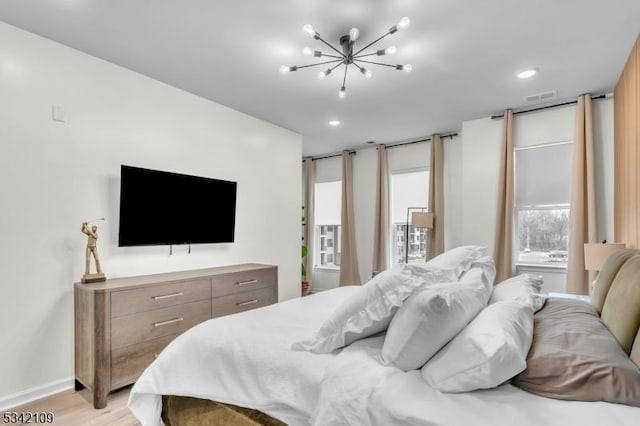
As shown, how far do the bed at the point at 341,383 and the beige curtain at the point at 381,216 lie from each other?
11.6 feet

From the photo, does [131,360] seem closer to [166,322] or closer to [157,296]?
[166,322]

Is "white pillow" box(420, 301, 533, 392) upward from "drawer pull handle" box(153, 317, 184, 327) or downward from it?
upward

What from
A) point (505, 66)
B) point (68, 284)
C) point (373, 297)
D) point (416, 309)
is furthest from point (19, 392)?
point (505, 66)

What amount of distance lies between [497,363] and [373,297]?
500 millimetres

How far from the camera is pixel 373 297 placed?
1429mm

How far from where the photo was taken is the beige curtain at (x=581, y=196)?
11.7 ft

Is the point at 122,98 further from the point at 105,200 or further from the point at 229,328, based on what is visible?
the point at 229,328

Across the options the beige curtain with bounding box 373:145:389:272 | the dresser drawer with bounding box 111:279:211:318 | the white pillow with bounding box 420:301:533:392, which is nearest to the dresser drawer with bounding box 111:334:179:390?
the dresser drawer with bounding box 111:279:211:318

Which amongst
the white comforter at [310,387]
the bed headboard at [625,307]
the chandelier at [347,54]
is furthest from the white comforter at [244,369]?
the chandelier at [347,54]

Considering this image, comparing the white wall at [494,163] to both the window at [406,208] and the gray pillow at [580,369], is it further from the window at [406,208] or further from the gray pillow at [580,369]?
the gray pillow at [580,369]

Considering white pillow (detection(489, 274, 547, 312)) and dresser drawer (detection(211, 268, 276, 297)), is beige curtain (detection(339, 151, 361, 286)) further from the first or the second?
white pillow (detection(489, 274, 547, 312))

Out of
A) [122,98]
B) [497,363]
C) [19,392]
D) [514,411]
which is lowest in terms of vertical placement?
[19,392]

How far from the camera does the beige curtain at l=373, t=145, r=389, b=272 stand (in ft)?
18.3

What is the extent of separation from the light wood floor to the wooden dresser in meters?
0.08
